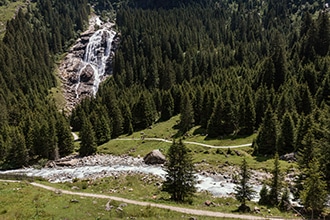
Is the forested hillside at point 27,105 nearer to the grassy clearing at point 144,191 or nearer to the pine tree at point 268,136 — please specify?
the grassy clearing at point 144,191

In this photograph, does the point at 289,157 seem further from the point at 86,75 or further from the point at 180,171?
the point at 86,75

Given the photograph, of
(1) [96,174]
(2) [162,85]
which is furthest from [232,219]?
(2) [162,85]

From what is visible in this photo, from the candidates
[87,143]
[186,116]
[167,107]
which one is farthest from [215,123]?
[87,143]

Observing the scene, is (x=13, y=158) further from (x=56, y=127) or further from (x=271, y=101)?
(x=271, y=101)

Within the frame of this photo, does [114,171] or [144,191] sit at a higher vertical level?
[144,191]

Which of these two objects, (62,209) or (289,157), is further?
(289,157)

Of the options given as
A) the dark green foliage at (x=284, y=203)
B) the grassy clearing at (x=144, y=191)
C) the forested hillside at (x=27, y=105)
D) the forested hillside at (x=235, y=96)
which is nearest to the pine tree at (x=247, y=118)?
the forested hillside at (x=235, y=96)
